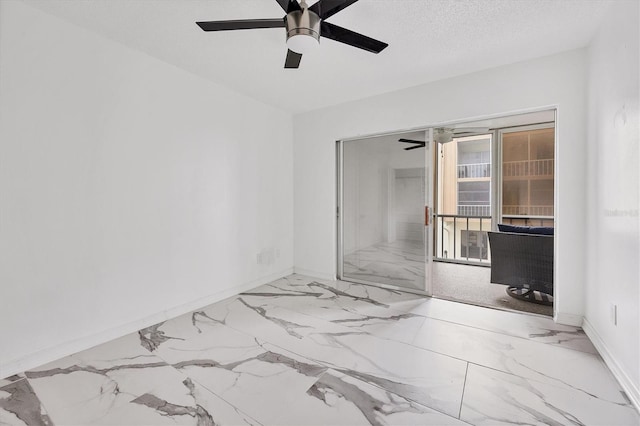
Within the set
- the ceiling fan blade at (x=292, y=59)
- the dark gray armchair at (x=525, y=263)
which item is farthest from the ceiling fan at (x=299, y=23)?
the dark gray armchair at (x=525, y=263)

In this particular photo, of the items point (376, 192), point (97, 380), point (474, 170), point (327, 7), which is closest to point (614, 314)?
point (376, 192)

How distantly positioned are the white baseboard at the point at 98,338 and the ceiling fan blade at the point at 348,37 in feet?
9.36

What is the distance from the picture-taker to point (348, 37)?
6.49 ft

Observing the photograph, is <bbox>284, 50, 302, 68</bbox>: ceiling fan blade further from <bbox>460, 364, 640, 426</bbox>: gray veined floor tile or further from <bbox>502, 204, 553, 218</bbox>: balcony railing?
<bbox>502, 204, 553, 218</bbox>: balcony railing

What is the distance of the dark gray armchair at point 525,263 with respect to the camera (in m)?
3.28

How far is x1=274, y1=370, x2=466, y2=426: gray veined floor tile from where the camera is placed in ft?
5.28

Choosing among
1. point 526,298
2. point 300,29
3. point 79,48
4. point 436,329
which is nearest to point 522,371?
point 436,329

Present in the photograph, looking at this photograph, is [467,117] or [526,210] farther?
[526,210]

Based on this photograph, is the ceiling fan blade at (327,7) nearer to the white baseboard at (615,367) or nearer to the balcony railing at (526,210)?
the white baseboard at (615,367)

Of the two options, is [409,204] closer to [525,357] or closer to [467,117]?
[467,117]

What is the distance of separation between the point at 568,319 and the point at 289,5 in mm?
3521

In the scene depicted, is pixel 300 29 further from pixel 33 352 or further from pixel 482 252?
pixel 482 252

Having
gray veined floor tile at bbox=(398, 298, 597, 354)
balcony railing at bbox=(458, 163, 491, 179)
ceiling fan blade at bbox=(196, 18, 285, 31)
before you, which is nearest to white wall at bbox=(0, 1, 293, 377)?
ceiling fan blade at bbox=(196, 18, 285, 31)

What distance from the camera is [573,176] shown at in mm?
2725
